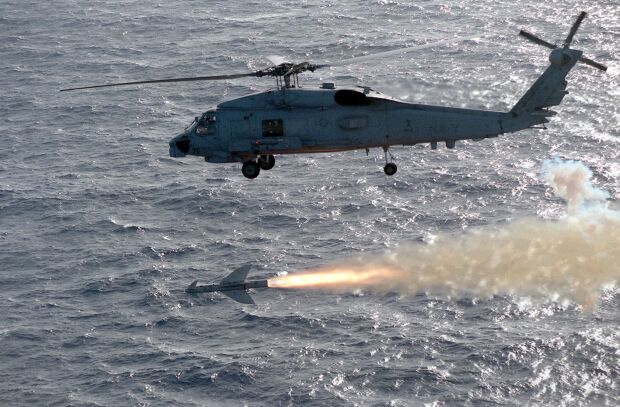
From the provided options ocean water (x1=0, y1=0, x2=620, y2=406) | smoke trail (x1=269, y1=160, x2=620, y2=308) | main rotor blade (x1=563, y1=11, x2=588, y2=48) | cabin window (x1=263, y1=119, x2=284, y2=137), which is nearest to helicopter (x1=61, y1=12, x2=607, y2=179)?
cabin window (x1=263, y1=119, x2=284, y2=137)

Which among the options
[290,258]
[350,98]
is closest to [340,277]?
[290,258]

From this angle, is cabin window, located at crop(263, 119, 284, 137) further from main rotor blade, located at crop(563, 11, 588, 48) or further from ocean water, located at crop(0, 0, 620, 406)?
ocean water, located at crop(0, 0, 620, 406)

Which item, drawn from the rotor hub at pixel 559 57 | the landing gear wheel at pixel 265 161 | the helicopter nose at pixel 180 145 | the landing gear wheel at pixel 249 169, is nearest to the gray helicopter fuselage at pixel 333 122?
the landing gear wheel at pixel 249 169

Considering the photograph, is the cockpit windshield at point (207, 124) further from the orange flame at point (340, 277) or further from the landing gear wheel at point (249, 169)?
the orange flame at point (340, 277)

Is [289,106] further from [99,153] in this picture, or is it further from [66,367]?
[99,153]

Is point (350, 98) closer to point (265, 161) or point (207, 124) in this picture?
point (265, 161)

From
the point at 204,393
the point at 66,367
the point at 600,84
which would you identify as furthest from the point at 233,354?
the point at 600,84

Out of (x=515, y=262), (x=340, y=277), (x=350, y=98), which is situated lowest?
(x=340, y=277)
